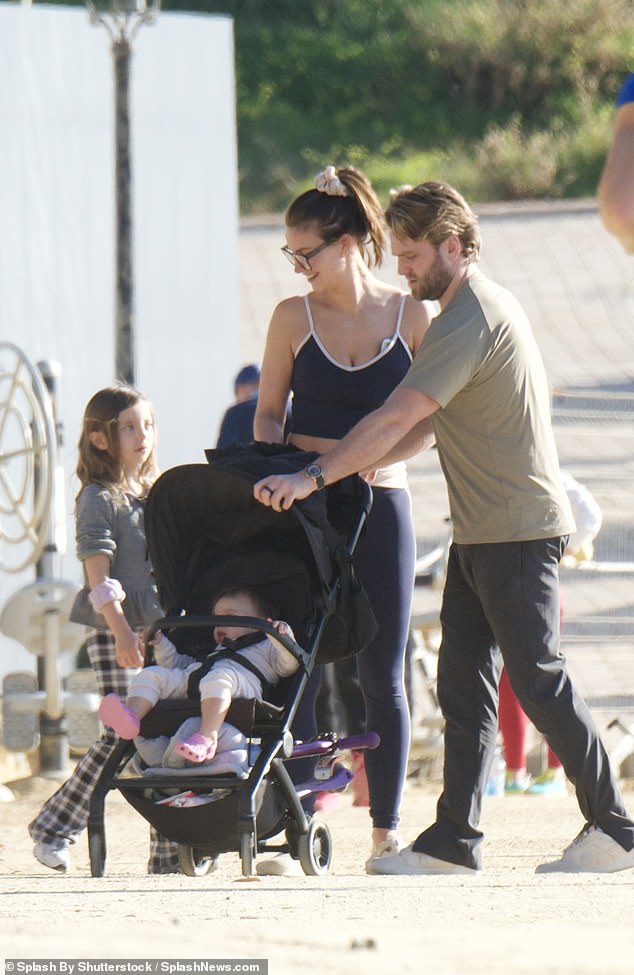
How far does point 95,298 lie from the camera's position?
998 cm

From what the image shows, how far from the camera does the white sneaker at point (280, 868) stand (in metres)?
4.71

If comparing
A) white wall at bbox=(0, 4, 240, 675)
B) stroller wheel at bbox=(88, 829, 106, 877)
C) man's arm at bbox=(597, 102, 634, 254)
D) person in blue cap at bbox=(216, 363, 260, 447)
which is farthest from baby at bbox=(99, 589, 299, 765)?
white wall at bbox=(0, 4, 240, 675)

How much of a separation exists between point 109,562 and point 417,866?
1398mm

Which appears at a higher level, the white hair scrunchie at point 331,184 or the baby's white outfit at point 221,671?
the white hair scrunchie at point 331,184

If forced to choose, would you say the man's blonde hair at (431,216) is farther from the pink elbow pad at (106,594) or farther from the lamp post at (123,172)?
the lamp post at (123,172)

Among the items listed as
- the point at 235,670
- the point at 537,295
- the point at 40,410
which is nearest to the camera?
the point at 235,670

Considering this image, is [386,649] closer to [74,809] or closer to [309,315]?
[309,315]

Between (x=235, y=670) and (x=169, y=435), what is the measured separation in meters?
5.99

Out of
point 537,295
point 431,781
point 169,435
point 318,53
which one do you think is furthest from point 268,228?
point 431,781

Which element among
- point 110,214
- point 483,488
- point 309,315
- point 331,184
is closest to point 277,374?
point 309,315

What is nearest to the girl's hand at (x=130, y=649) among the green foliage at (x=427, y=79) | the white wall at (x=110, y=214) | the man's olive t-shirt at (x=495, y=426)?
the man's olive t-shirt at (x=495, y=426)

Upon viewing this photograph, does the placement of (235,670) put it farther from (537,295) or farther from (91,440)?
(537,295)

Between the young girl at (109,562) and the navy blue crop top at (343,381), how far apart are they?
0.67 m

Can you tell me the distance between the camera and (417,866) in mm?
4488
